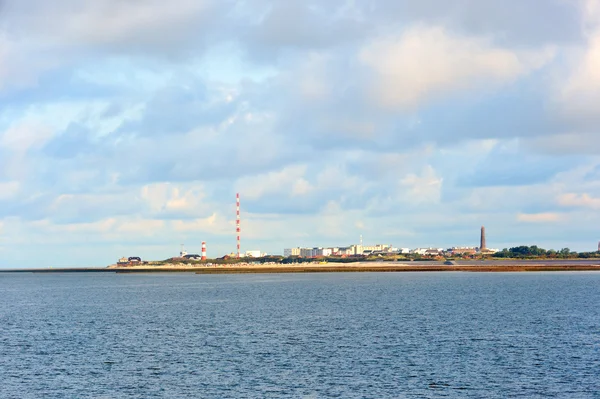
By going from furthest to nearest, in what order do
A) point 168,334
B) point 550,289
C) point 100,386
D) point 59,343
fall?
point 550,289 → point 168,334 → point 59,343 → point 100,386

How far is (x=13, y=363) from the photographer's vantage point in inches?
2357

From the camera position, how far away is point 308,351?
64312 millimetres

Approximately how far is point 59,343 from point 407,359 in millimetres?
37098

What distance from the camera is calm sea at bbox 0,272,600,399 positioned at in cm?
4900

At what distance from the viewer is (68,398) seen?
153ft

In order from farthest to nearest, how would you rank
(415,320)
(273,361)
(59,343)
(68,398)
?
(415,320) → (59,343) → (273,361) → (68,398)

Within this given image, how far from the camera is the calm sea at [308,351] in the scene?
49.0 m

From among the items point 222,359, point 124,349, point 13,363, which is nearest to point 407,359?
point 222,359

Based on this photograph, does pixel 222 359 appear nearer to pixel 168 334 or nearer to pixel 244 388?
pixel 244 388

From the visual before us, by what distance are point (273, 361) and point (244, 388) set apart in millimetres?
10215

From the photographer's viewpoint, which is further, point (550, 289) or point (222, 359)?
point (550, 289)

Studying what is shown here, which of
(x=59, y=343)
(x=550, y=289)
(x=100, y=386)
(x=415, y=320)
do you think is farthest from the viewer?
(x=550, y=289)

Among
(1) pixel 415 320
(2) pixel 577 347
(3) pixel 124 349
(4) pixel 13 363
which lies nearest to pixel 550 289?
(1) pixel 415 320

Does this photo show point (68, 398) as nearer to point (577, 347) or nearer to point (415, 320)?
point (577, 347)
